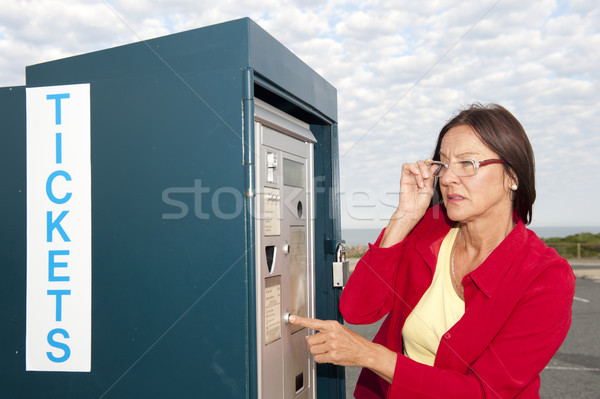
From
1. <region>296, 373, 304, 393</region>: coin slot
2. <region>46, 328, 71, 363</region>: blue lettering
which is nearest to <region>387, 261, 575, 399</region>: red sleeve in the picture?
<region>296, 373, 304, 393</region>: coin slot

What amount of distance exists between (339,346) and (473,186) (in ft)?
2.79

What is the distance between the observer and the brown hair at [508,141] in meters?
2.18

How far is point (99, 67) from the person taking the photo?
7.66 feet

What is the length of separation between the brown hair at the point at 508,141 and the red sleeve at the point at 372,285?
580 millimetres

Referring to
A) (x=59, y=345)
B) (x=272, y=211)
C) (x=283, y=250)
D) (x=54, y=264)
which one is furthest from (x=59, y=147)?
(x=283, y=250)

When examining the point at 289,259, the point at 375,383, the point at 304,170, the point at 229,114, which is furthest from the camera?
the point at 304,170

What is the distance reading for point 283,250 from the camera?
8.82 ft

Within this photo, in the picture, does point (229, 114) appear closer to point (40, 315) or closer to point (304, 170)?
point (304, 170)

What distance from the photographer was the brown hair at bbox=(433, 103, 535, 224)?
2.18 meters

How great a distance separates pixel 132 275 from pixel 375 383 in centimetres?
128

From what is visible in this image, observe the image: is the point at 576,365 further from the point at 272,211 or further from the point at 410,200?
the point at 272,211

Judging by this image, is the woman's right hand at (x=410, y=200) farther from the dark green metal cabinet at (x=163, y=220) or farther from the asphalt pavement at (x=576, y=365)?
the asphalt pavement at (x=576, y=365)

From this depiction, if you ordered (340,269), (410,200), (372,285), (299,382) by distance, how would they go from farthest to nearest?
1. (340,269)
2. (299,382)
3. (410,200)
4. (372,285)

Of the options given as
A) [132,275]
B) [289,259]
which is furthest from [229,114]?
[289,259]
